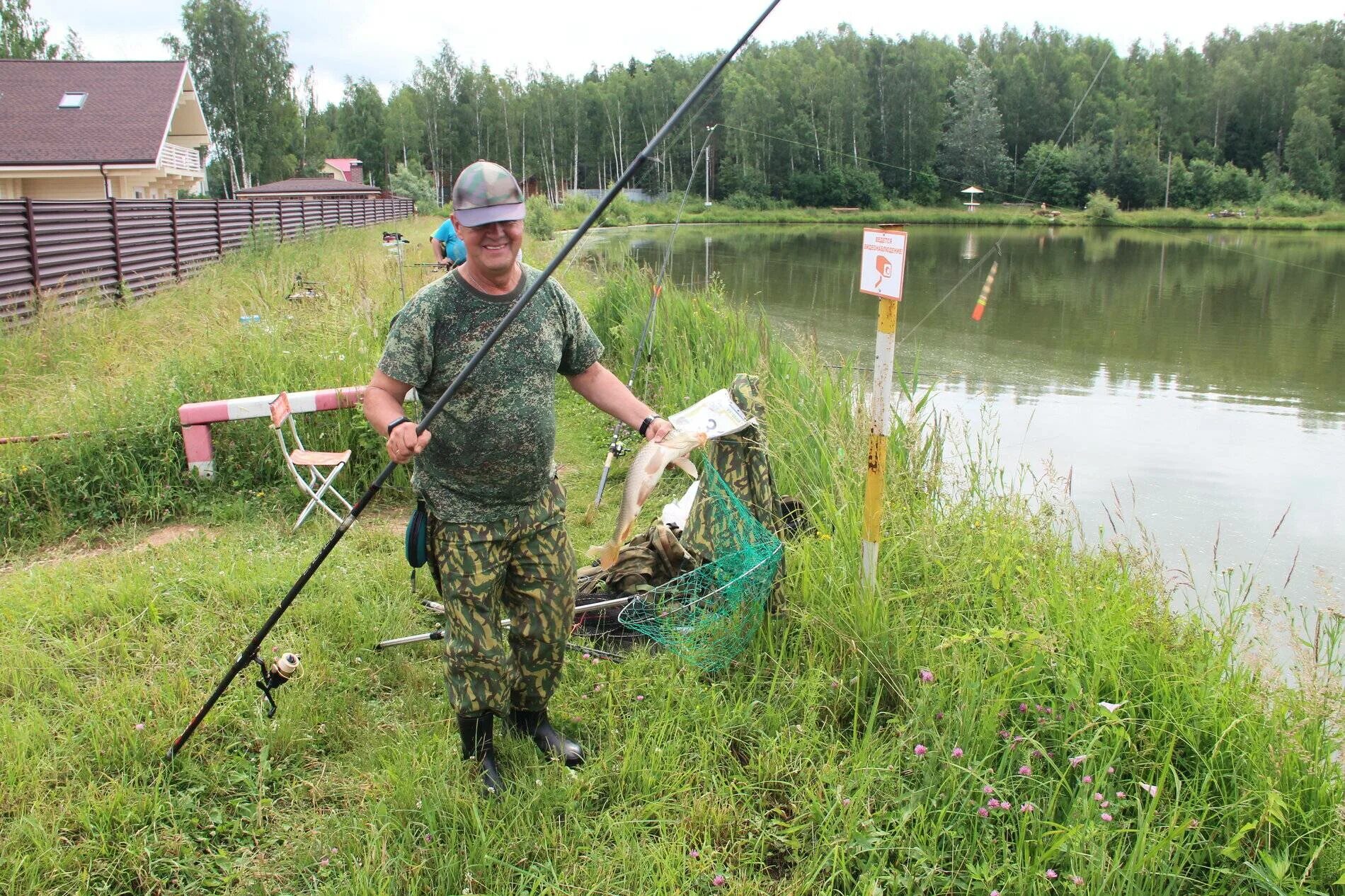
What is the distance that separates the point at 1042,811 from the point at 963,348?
1255cm

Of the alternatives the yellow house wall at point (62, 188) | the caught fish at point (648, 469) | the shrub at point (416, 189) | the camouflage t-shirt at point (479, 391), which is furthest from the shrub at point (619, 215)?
the camouflage t-shirt at point (479, 391)

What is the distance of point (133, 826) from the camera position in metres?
2.53

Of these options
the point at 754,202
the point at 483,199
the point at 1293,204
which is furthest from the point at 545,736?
the point at 754,202

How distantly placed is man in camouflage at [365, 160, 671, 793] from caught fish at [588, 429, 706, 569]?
70 mm

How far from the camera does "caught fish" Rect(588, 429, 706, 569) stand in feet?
9.52

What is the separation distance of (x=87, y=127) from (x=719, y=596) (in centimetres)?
2509

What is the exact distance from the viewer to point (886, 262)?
3219 mm

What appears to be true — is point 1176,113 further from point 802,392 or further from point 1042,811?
point 1042,811

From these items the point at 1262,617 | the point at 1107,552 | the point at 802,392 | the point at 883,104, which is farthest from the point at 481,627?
the point at 883,104

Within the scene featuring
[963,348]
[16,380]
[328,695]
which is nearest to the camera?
[328,695]

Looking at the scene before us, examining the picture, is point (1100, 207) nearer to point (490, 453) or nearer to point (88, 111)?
point (490, 453)

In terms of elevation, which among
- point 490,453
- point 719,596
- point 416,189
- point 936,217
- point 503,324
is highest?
point 416,189

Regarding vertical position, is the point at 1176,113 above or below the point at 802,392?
above

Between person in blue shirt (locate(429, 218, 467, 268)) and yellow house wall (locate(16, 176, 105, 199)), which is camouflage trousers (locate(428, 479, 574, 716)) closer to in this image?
person in blue shirt (locate(429, 218, 467, 268))
